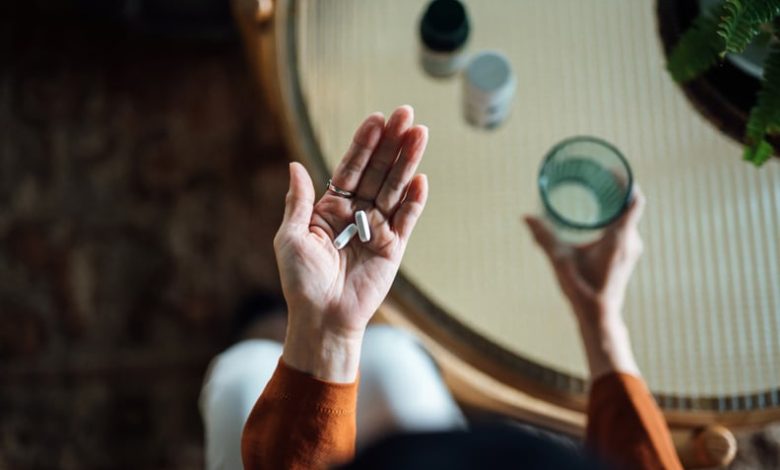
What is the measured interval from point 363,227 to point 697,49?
0.38 metres

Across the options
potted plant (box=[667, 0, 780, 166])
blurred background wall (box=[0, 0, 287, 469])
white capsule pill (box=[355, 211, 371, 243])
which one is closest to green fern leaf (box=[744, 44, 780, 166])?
potted plant (box=[667, 0, 780, 166])

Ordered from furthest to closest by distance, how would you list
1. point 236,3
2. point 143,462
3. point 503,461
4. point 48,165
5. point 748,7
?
1. point 48,165
2. point 143,462
3. point 236,3
4. point 748,7
5. point 503,461

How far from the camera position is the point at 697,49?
2.35 feet

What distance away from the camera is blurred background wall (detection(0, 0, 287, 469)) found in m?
1.31

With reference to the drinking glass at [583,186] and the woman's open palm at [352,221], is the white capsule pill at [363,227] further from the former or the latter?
the drinking glass at [583,186]

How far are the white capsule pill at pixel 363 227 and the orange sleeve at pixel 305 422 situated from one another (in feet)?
0.48

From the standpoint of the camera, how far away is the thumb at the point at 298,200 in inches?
27.7

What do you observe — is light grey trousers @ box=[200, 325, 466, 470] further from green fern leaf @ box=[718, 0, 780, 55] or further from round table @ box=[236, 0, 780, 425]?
green fern leaf @ box=[718, 0, 780, 55]

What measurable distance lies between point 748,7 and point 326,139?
51 cm

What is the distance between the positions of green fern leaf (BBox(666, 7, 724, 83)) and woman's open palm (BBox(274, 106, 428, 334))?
0.27 meters

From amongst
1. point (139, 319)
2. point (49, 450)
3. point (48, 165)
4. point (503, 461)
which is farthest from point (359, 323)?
point (48, 165)

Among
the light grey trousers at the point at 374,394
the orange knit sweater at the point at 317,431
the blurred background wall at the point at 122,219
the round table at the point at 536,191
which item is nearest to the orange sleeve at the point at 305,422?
the orange knit sweater at the point at 317,431

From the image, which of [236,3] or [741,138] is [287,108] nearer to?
[236,3]

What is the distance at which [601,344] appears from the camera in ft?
2.68
